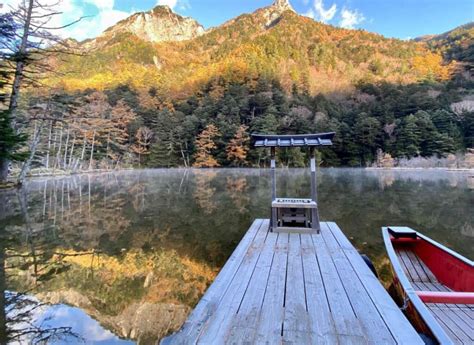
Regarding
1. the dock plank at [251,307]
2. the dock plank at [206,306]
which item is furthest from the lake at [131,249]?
the dock plank at [251,307]

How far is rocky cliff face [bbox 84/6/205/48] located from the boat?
57442 mm

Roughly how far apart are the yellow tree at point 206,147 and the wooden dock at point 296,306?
24449mm

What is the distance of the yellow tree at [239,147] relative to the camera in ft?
85.6

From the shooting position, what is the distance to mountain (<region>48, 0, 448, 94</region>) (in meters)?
33.9

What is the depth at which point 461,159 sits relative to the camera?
22422 millimetres

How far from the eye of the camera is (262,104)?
→ 2952 centimetres

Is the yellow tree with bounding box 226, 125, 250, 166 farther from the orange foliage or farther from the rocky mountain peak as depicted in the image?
the rocky mountain peak

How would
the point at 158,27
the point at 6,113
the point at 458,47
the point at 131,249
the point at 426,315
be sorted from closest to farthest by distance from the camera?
the point at 426,315 < the point at 131,249 < the point at 6,113 < the point at 458,47 < the point at 158,27

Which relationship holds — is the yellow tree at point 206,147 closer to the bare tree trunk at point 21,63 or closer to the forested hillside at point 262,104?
the forested hillside at point 262,104

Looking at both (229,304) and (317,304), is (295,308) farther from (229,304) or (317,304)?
(229,304)

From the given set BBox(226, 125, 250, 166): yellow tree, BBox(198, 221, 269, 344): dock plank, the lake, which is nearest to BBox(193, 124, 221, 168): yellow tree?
BBox(226, 125, 250, 166): yellow tree

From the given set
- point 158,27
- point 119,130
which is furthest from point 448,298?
point 158,27

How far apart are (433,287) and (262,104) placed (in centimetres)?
2802

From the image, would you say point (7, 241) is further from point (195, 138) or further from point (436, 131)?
point (436, 131)
